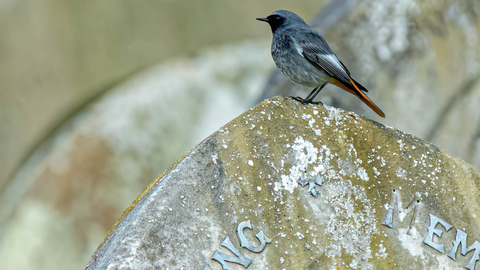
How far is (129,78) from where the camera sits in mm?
5500

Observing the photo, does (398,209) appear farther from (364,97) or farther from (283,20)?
(283,20)

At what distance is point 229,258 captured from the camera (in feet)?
6.56

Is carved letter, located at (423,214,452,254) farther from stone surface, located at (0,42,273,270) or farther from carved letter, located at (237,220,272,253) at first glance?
stone surface, located at (0,42,273,270)

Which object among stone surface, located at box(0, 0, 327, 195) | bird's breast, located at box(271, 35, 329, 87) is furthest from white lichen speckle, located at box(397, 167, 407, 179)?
stone surface, located at box(0, 0, 327, 195)

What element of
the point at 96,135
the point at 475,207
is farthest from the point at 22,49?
the point at 475,207

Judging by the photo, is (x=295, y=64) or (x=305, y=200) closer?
(x=305, y=200)

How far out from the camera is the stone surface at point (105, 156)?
16.0 ft

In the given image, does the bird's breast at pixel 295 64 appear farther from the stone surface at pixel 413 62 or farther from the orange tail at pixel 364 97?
the stone surface at pixel 413 62

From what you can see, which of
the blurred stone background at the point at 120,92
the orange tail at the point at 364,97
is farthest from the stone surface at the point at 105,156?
the orange tail at the point at 364,97

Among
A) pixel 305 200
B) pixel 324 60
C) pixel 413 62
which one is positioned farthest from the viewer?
pixel 413 62

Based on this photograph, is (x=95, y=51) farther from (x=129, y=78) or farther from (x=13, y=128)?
(x=13, y=128)

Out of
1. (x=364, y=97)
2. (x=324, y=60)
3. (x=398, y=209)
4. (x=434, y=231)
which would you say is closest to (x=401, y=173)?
(x=398, y=209)

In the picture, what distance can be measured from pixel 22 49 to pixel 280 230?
3.72 m

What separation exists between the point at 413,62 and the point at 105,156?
10.7ft
